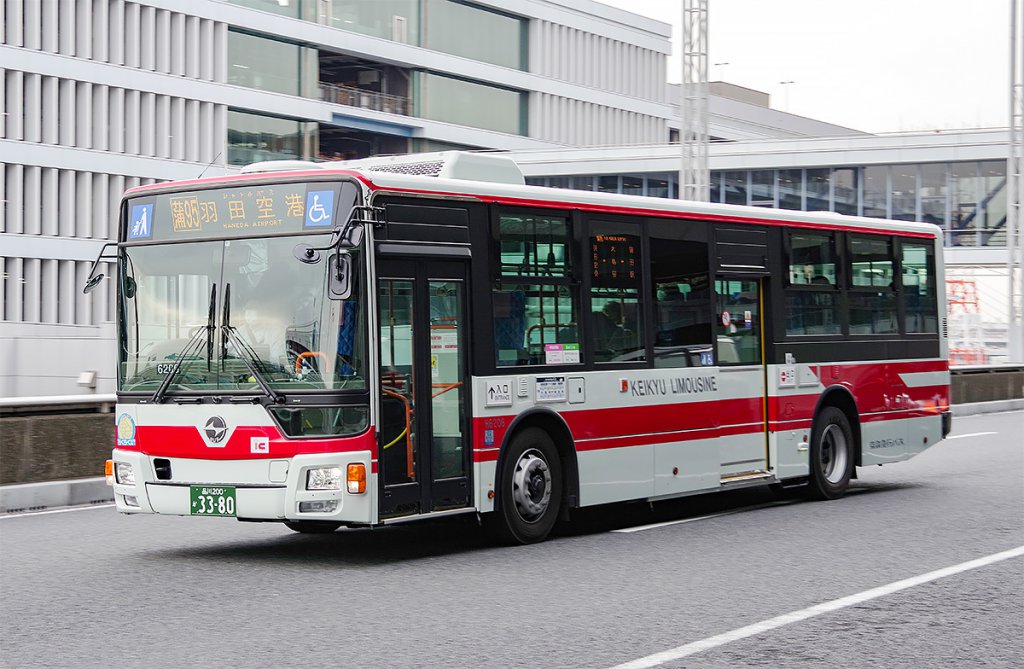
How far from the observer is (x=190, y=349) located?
36.0 ft

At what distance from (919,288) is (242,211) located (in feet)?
31.0

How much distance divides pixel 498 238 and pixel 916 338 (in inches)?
293

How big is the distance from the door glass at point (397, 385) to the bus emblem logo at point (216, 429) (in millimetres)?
1154

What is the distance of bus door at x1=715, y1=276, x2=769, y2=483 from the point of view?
1439 centimetres

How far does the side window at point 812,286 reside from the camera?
15.5 meters

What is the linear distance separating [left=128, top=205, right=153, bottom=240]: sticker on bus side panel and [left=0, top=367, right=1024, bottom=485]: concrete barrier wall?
4028mm

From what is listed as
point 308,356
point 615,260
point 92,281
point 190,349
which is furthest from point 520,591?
point 92,281

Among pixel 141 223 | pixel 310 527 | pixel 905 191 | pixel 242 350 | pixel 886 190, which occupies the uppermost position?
pixel 886 190

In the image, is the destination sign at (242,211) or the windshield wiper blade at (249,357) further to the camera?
the destination sign at (242,211)

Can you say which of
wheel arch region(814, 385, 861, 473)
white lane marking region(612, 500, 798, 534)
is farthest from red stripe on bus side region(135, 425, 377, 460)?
wheel arch region(814, 385, 861, 473)

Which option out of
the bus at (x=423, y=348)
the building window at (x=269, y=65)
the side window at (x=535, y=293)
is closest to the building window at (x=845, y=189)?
the building window at (x=269, y=65)

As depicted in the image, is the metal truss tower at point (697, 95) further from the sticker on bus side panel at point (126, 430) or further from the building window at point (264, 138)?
the building window at point (264, 138)

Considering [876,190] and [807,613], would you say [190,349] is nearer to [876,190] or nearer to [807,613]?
[807,613]

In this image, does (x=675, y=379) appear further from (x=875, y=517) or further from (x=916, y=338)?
(x=916, y=338)
